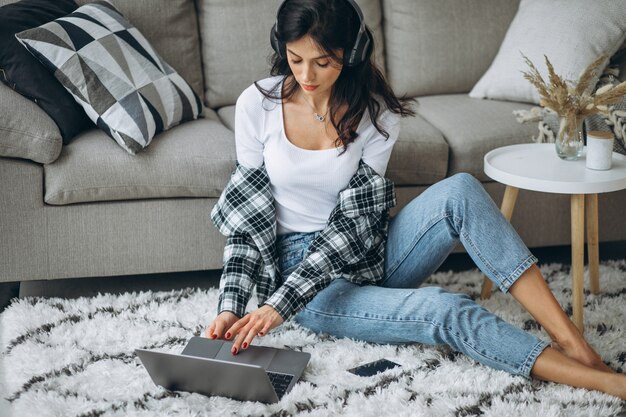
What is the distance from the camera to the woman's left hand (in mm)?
1677

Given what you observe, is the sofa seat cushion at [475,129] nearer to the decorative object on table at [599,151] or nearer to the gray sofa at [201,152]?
the gray sofa at [201,152]

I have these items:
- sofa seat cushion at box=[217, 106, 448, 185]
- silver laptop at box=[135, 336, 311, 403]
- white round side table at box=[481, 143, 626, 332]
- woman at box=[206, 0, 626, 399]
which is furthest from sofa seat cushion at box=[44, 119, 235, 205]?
white round side table at box=[481, 143, 626, 332]

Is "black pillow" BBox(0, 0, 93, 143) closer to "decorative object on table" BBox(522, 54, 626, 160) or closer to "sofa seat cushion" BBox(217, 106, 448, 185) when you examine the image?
"sofa seat cushion" BBox(217, 106, 448, 185)

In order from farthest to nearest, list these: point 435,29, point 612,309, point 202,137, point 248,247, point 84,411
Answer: point 435,29, point 202,137, point 612,309, point 248,247, point 84,411

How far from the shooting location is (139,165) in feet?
7.11

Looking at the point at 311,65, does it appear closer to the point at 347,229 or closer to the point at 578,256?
the point at 347,229

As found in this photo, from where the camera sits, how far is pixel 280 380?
1.73m

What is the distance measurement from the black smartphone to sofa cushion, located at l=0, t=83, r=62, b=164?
998 mm

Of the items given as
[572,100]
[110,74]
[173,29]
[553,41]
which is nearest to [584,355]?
[572,100]

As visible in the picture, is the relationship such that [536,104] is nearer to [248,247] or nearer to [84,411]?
[248,247]

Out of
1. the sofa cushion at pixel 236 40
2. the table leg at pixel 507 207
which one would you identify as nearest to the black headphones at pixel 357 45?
Result: the table leg at pixel 507 207

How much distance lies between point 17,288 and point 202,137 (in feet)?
2.34

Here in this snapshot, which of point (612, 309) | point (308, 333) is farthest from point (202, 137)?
point (612, 309)

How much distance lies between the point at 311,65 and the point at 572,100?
30.3 inches
